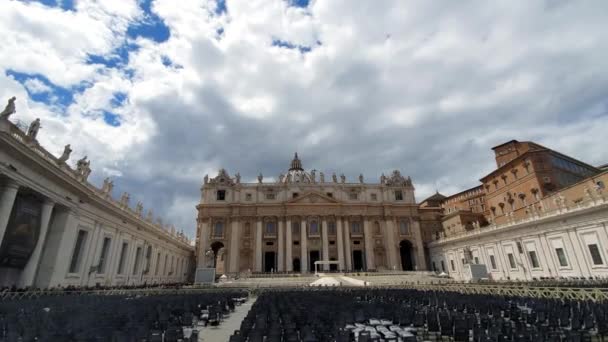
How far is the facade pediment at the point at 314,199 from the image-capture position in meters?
59.1

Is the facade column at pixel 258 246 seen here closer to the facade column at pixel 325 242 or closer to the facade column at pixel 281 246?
the facade column at pixel 281 246

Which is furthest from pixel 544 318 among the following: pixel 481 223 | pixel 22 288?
pixel 481 223

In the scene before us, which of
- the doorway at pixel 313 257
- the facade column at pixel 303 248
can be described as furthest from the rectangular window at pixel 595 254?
the facade column at pixel 303 248

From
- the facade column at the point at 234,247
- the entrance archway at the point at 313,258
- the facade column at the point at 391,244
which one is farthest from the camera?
the entrance archway at the point at 313,258

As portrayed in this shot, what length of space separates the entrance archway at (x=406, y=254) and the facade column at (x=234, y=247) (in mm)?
31236

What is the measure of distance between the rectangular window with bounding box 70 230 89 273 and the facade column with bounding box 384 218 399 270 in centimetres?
4685

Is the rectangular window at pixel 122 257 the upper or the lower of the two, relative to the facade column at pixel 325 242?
lower

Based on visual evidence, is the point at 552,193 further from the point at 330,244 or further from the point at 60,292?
the point at 60,292

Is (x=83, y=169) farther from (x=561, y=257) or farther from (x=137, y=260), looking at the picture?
(x=561, y=257)

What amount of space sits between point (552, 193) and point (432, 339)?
39.8 metres

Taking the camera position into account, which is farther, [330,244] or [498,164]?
[330,244]

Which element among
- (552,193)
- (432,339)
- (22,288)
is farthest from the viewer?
(552,193)

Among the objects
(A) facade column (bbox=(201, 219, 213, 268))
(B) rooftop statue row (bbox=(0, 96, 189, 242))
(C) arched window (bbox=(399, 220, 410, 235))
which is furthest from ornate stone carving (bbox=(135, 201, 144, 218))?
(C) arched window (bbox=(399, 220, 410, 235))

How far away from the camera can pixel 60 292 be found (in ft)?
60.6
